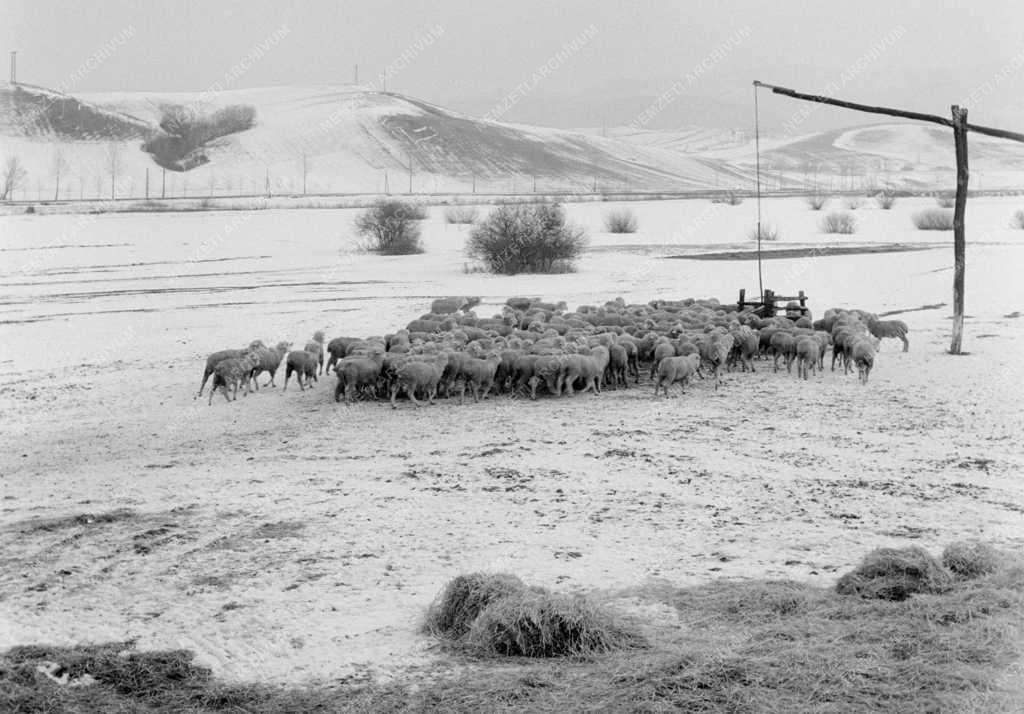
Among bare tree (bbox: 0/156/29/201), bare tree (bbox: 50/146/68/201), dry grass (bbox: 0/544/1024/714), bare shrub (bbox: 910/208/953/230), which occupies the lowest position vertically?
dry grass (bbox: 0/544/1024/714)

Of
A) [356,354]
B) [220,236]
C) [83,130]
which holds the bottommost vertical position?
[356,354]

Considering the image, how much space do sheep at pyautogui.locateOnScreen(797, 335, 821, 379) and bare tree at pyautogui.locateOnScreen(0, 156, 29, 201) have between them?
92.2 m

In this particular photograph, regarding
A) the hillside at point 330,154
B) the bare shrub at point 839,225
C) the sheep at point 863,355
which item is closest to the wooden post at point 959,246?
the sheep at point 863,355

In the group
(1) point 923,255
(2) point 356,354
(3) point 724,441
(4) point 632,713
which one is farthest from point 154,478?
(1) point 923,255

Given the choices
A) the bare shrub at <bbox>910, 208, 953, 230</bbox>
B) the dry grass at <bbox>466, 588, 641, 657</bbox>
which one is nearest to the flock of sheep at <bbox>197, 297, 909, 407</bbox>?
the dry grass at <bbox>466, 588, 641, 657</bbox>

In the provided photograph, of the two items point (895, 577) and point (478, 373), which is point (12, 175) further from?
point (895, 577)

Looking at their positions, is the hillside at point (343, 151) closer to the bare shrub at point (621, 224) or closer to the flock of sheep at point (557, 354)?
the bare shrub at point (621, 224)

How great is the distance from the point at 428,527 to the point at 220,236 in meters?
43.6

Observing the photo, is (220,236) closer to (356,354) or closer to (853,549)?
(356,354)

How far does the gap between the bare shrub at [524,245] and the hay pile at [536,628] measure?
2889cm

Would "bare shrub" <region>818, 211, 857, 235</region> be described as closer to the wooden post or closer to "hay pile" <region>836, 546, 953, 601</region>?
the wooden post

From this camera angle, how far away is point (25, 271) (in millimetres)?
37781

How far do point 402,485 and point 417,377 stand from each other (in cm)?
442

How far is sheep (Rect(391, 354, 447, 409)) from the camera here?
51.5ft
